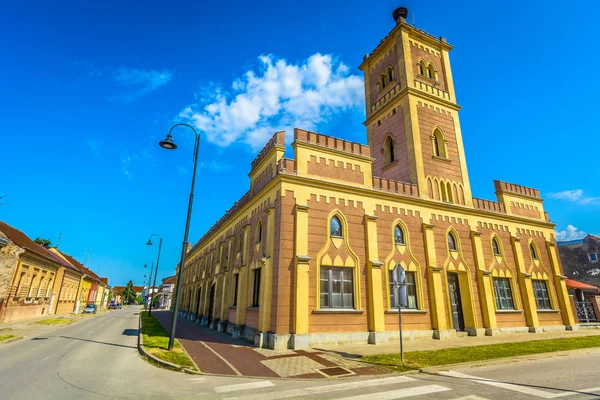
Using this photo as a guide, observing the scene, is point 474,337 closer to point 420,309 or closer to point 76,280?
point 420,309

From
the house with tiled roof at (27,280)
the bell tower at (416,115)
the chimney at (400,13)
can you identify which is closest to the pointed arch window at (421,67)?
the bell tower at (416,115)

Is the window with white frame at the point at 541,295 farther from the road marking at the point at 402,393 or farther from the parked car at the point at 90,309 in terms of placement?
the parked car at the point at 90,309

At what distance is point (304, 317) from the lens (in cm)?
1370

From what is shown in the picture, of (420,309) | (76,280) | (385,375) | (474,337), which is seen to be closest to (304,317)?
(385,375)

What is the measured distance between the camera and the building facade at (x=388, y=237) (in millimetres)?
14656

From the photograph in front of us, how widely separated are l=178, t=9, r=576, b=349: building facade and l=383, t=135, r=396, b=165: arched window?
0.10m

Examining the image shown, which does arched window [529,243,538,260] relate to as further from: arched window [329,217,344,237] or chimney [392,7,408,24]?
chimney [392,7,408,24]

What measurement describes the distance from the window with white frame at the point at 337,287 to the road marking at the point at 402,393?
7.51 metres

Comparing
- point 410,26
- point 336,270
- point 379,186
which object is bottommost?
point 336,270

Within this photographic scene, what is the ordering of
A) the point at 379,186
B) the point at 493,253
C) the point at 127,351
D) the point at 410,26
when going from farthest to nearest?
the point at 410,26
the point at 493,253
the point at 379,186
the point at 127,351

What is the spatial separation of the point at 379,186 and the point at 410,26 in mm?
15706

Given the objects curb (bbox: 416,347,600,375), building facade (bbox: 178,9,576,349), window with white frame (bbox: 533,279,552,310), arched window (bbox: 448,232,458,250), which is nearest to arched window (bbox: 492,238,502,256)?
building facade (bbox: 178,9,576,349)

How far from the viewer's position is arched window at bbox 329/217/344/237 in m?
15.9

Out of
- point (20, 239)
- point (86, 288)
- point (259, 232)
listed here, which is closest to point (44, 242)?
point (86, 288)
